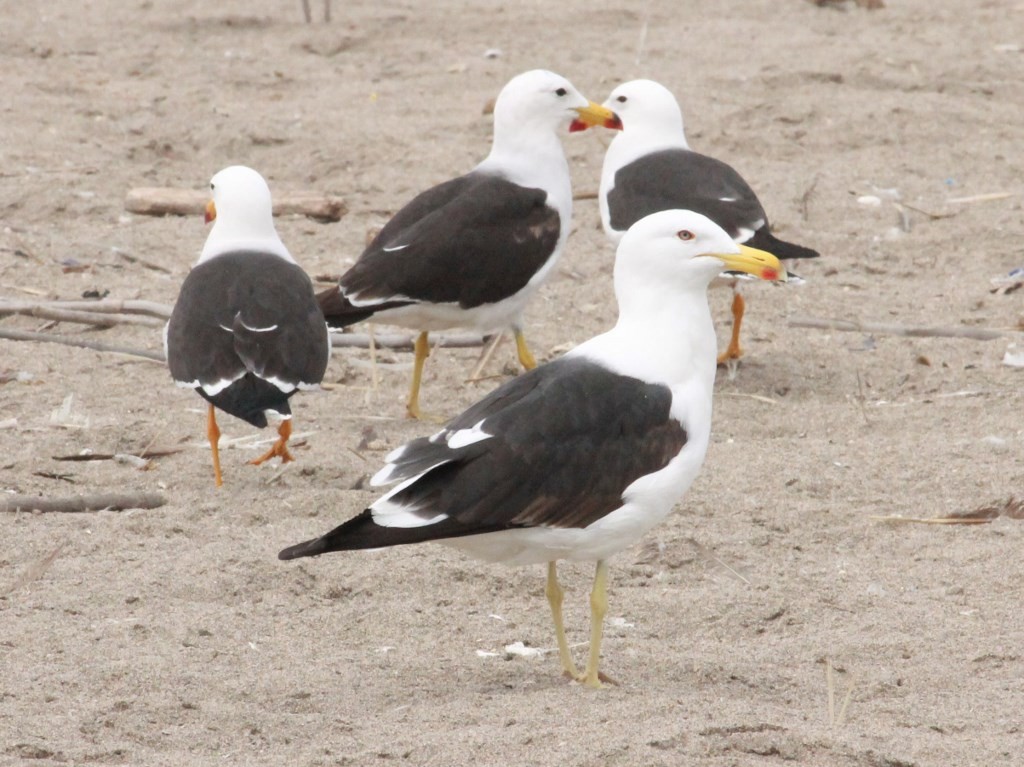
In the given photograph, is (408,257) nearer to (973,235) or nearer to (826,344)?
(826,344)

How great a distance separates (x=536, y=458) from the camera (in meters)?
4.05

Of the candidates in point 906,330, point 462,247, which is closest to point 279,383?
point 462,247

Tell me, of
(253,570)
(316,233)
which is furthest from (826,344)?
(253,570)

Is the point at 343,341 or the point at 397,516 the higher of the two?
the point at 397,516

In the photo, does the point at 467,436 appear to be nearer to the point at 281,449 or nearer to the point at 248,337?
the point at 248,337

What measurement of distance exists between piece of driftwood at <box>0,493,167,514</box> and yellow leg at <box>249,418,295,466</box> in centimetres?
66

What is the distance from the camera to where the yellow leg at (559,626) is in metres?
4.25

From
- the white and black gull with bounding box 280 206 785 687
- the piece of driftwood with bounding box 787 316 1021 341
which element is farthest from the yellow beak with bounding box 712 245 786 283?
the piece of driftwood with bounding box 787 316 1021 341

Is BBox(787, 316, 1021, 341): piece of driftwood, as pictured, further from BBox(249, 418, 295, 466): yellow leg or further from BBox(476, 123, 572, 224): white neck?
BBox(249, 418, 295, 466): yellow leg

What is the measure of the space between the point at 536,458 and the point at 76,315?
3.70 metres

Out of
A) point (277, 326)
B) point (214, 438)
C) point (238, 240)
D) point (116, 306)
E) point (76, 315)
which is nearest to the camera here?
point (277, 326)

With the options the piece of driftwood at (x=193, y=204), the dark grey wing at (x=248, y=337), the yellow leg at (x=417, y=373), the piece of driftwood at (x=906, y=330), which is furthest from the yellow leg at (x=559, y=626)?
the piece of driftwood at (x=193, y=204)

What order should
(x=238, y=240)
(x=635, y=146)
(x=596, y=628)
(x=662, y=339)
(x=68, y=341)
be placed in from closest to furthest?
(x=596, y=628)
(x=662, y=339)
(x=238, y=240)
(x=68, y=341)
(x=635, y=146)

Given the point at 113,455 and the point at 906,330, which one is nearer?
the point at 113,455
